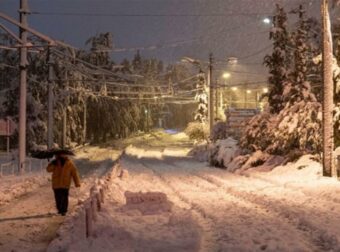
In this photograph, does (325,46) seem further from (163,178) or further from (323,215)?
(323,215)

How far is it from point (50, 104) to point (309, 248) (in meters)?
Answer: 30.5

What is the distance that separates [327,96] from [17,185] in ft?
40.8

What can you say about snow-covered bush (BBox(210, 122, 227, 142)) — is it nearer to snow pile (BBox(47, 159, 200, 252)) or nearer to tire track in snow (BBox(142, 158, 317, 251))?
tire track in snow (BBox(142, 158, 317, 251))

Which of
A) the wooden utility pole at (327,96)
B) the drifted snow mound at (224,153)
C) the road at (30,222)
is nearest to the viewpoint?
the road at (30,222)

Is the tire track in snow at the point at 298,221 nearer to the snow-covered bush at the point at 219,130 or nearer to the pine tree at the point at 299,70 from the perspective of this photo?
the pine tree at the point at 299,70

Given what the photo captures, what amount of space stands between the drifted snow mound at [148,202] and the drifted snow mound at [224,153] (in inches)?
701

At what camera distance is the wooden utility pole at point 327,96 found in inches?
886

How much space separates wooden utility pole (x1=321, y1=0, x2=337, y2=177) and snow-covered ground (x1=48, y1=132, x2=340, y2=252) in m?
1.23

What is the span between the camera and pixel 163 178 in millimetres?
25219

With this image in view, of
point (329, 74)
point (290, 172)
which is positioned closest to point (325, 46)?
point (329, 74)

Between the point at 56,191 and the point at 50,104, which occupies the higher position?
the point at 50,104

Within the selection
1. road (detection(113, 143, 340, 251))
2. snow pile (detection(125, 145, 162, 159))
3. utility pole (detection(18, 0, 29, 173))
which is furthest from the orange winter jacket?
snow pile (detection(125, 145, 162, 159))

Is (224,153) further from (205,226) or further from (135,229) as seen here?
(135,229)

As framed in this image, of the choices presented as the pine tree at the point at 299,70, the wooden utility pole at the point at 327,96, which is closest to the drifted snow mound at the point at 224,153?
the pine tree at the point at 299,70
